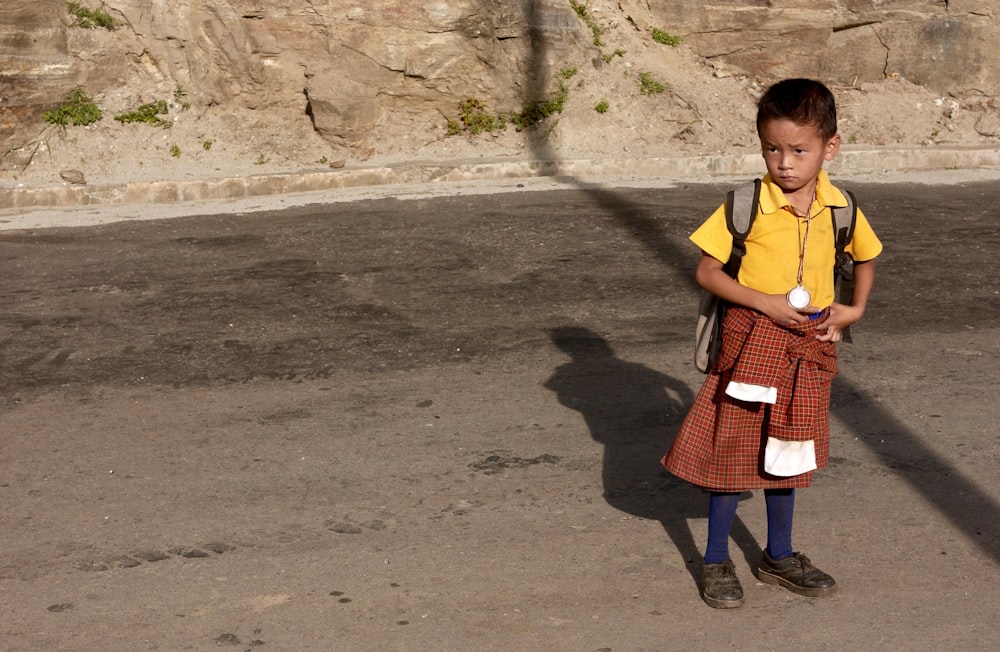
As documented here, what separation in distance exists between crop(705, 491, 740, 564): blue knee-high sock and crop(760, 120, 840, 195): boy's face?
981 mm

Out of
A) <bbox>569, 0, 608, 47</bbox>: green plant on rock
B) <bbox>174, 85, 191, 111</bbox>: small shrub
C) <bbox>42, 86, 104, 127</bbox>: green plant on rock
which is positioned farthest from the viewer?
<bbox>569, 0, 608, 47</bbox>: green plant on rock

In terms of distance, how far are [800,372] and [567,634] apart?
104 cm

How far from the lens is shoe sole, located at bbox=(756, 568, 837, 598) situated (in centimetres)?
375

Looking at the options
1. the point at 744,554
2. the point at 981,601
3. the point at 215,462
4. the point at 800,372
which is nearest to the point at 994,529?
the point at 981,601

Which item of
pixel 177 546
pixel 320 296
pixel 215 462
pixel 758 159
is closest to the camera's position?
pixel 177 546

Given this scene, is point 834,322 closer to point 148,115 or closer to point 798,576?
point 798,576

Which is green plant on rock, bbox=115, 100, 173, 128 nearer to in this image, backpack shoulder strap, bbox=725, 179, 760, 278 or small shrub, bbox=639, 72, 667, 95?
small shrub, bbox=639, 72, 667, 95

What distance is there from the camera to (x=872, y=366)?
616cm

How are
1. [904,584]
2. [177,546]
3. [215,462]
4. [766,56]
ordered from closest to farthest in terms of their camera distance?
[904,584] → [177,546] → [215,462] → [766,56]

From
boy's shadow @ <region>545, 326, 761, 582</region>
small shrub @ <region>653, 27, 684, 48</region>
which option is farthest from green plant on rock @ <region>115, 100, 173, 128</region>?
boy's shadow @ <region>545, 326, 761, 582</region>

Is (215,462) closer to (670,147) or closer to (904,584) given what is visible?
(904,584)

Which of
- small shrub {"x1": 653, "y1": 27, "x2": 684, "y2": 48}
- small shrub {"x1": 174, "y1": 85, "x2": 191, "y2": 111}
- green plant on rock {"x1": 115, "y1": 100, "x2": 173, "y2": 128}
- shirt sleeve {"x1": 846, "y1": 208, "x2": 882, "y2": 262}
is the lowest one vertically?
green plant on rock {"x1": 115, "y1": 100, "x2": 173, "y2": 128}

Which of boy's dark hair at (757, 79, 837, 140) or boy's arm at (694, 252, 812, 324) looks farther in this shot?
boy's arm at (694, 252, 812, 324)

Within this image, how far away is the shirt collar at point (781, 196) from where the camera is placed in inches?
140
